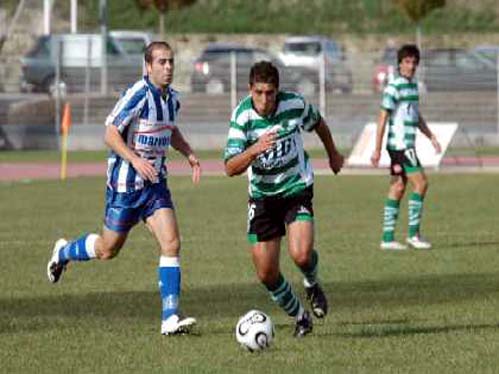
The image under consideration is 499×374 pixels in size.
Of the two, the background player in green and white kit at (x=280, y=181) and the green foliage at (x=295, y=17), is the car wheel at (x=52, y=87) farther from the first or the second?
the background player in green and white kit at (x=280, y=181)

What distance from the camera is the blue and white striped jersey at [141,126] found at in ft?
40.2

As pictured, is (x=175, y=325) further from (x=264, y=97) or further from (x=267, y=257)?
(x=264, y=97)

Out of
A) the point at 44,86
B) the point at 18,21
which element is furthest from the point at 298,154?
the point at 18,21

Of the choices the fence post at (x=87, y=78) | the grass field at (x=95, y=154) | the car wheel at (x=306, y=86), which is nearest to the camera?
the grass field at (x=95, y=154)

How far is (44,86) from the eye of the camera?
4541 cm

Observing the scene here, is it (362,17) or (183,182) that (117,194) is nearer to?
(183,182)

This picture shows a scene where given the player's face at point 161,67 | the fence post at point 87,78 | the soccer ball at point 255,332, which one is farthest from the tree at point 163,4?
the soccer ball at point 255,332

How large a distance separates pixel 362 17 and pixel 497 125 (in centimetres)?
2704

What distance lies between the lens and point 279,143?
38.0ft

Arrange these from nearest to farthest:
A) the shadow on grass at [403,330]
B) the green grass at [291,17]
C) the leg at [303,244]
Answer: the leg at [303,244], the shadow on grass at [403,330], the green grass at [291,17]

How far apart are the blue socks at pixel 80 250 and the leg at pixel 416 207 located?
240 inches

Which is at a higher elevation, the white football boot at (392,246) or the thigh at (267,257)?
the thigh at (267,257)

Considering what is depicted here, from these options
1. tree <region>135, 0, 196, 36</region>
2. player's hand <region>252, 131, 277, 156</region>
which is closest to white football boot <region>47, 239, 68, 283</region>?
player's hand <region>252, 131, 277, 156</region>

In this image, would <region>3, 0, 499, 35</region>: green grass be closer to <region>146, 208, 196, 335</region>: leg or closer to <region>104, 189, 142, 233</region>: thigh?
<region>104, 189, 142, 233</region>: thigh
